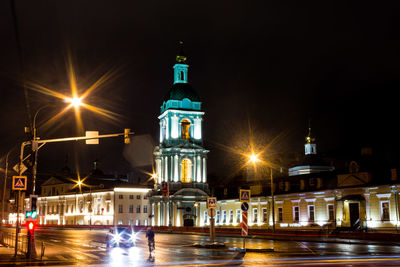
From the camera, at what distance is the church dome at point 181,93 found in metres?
94.9

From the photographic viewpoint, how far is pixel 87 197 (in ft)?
387

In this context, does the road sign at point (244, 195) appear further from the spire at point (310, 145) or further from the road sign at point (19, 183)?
the spire at point (310, 145)

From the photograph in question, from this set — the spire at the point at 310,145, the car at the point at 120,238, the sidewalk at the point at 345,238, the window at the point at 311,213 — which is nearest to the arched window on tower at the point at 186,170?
the spire at the point at 310,145

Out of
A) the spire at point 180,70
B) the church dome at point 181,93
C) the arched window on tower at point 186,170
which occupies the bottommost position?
the arched window on tower at point 186,170

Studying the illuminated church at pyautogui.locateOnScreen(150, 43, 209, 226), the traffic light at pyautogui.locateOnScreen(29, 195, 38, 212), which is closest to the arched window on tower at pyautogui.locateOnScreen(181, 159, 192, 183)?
the illuminated church at pyautogui.locateOnScreen(150, 43, 209, 226)

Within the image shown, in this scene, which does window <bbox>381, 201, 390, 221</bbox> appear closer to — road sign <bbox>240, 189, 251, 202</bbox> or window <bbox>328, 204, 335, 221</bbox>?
window <bbox>328, 204, 335, 221</bbox>

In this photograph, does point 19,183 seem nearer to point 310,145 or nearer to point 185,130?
point 185,130

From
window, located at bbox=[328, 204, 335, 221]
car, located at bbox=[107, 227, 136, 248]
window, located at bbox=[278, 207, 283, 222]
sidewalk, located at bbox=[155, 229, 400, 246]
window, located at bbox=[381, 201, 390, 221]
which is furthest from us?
window, located at bbox=[278, 207, 283, 222]

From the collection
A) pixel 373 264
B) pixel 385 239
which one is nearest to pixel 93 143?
pixel 373 264

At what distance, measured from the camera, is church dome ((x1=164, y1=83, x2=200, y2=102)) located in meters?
94.9

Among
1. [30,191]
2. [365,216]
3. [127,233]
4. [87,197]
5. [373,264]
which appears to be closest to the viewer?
[373,264]

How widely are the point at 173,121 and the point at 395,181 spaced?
51122mm

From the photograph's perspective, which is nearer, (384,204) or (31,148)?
(31,148)

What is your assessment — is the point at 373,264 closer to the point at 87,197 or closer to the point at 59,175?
the point at 87,197
